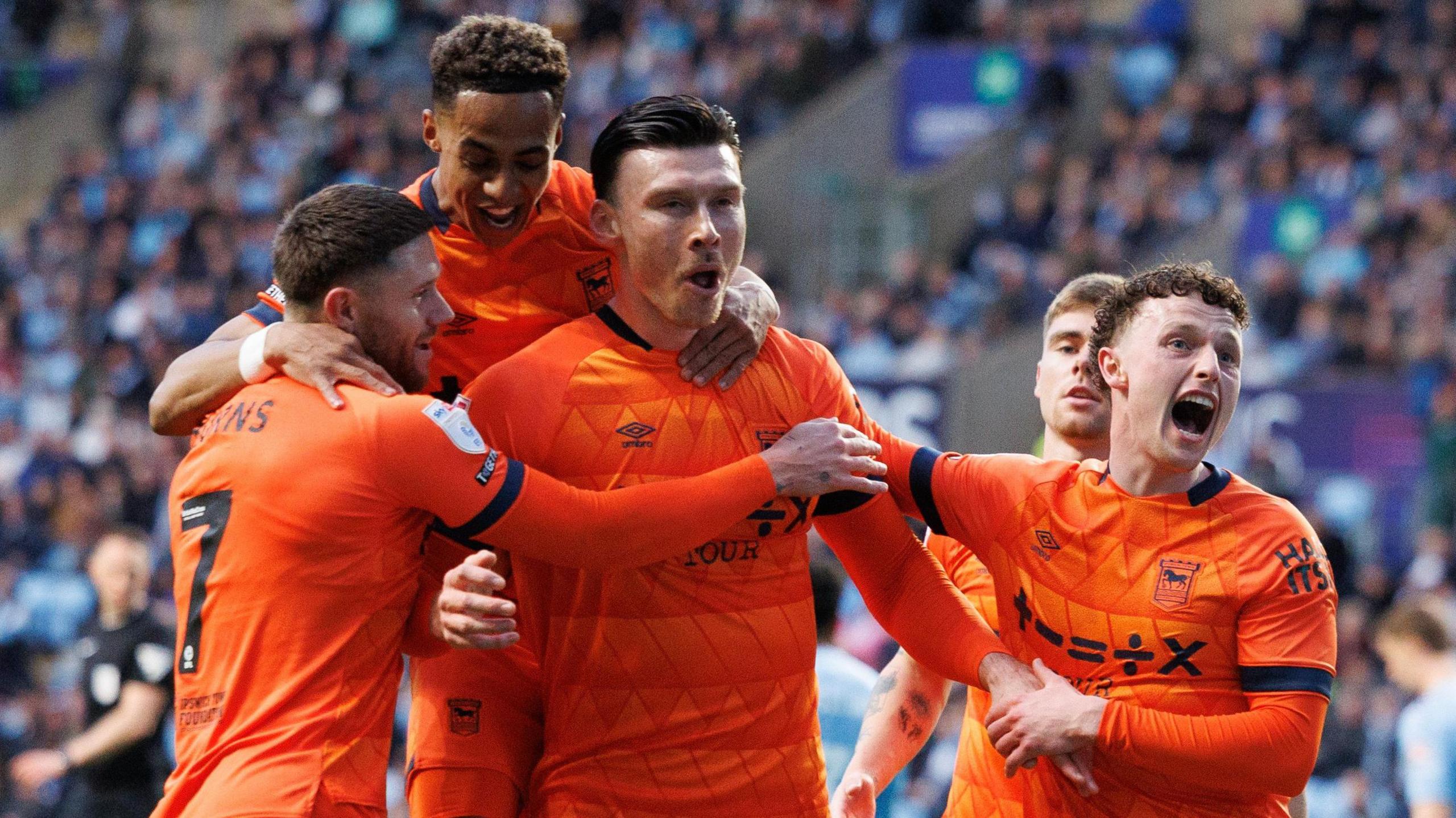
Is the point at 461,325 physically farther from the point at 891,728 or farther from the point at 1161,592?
the point at 1161,592

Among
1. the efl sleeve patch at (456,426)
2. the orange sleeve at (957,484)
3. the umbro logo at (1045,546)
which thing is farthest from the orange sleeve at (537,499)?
the umbro logo at (1045,546)

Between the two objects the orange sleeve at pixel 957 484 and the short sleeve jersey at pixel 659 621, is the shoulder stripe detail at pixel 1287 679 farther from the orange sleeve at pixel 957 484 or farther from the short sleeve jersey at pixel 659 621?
the short sleeve jersey at pixel 659 621

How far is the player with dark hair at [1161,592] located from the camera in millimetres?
3869

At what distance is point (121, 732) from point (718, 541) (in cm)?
413

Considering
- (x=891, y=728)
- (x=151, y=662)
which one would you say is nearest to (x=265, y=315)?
(x=891, y=728)

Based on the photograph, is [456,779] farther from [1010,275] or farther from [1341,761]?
[1010,275]

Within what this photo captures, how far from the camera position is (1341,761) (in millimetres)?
9516

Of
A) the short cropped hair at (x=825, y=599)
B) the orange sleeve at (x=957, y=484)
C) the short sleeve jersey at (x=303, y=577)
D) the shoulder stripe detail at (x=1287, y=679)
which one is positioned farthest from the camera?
the short cropped hair at (x=825, y=599)

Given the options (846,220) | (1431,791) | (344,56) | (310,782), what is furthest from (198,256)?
(310,782)

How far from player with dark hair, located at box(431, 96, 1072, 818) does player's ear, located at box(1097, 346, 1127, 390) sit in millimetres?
693

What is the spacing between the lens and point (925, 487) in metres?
4.44

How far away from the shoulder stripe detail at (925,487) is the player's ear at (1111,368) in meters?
0.47

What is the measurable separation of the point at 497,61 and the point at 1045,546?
185cm

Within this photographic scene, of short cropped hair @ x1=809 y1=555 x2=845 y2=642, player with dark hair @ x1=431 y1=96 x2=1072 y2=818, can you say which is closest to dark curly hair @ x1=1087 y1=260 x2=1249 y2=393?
player with dark hair @ x1=431 y1=96 x2=1072 y2=818
